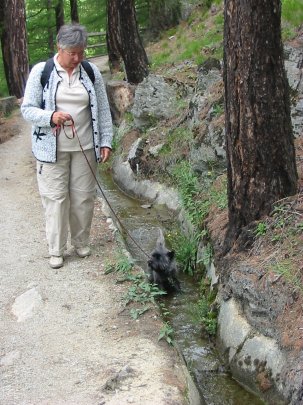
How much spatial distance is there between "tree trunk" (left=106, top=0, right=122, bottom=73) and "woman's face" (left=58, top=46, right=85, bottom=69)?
28.7 ft

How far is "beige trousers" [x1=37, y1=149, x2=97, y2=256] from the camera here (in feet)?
20.4

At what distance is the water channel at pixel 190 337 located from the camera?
16.9 feet

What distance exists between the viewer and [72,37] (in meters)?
5.68

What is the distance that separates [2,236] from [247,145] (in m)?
3.40

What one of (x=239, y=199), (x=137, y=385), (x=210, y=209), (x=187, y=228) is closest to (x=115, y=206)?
(x=187, y=228)

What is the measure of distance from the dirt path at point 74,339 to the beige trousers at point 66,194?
0.35m

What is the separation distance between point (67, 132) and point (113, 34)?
10.4 meters

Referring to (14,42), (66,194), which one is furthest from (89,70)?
(14,42)

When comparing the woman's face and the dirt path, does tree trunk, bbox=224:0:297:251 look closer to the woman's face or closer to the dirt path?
the woman's face

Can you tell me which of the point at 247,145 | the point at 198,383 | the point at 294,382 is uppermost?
the point at 247,145

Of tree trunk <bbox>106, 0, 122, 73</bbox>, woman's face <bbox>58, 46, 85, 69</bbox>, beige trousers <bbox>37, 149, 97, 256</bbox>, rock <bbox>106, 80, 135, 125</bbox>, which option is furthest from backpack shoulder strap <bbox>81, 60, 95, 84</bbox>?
tree trunk <bbox>106, 0, 122, 73</bbox>

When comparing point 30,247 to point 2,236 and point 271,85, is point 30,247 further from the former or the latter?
point 271,85

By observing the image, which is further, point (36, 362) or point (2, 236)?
point (2, 236)

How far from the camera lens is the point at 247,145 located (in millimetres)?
5668
